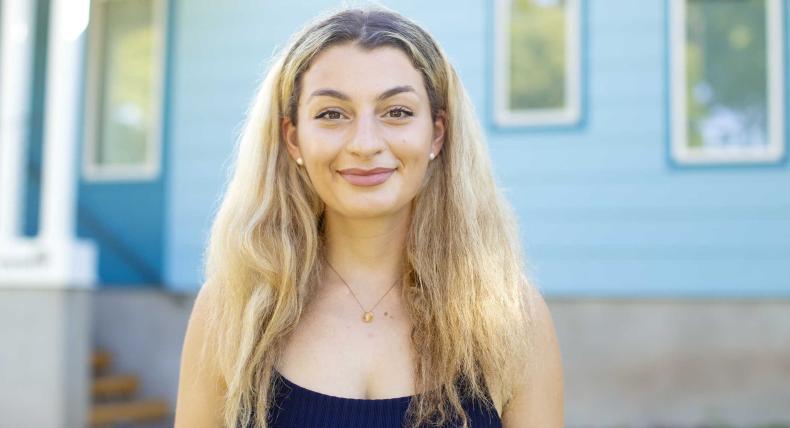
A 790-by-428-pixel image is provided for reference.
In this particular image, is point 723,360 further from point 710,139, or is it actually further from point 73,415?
point 73,415

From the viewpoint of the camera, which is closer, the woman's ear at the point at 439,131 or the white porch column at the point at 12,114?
the woman's ear at the point at 439,131

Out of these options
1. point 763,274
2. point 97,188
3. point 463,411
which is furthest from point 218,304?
point 97,188

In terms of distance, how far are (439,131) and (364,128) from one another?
0.26m

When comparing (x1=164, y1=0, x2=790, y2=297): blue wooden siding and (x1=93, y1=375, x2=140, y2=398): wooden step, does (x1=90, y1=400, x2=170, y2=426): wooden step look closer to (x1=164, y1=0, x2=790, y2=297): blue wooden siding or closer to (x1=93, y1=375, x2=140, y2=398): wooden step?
(x1=93, y1=375, x2=140, y2=398): wooden step

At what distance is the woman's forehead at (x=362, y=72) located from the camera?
2.07m

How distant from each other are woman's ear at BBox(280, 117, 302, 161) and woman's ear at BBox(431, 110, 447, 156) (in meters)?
0.32

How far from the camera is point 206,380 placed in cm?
217

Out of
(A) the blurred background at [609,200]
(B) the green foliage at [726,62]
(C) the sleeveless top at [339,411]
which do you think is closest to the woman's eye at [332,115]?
(C) the sleeveless top at [339,411]

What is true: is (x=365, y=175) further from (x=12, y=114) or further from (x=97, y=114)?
(x=97, y=114)

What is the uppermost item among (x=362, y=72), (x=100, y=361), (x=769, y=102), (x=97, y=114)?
(x=97, y=114)

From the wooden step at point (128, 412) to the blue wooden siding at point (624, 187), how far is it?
152 centimetres

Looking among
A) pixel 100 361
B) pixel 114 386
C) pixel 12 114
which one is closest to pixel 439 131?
pixel 12 114

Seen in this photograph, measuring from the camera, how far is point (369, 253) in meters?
2.25

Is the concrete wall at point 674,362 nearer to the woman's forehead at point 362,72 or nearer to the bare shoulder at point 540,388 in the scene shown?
the bare shoulder at point 540,388
